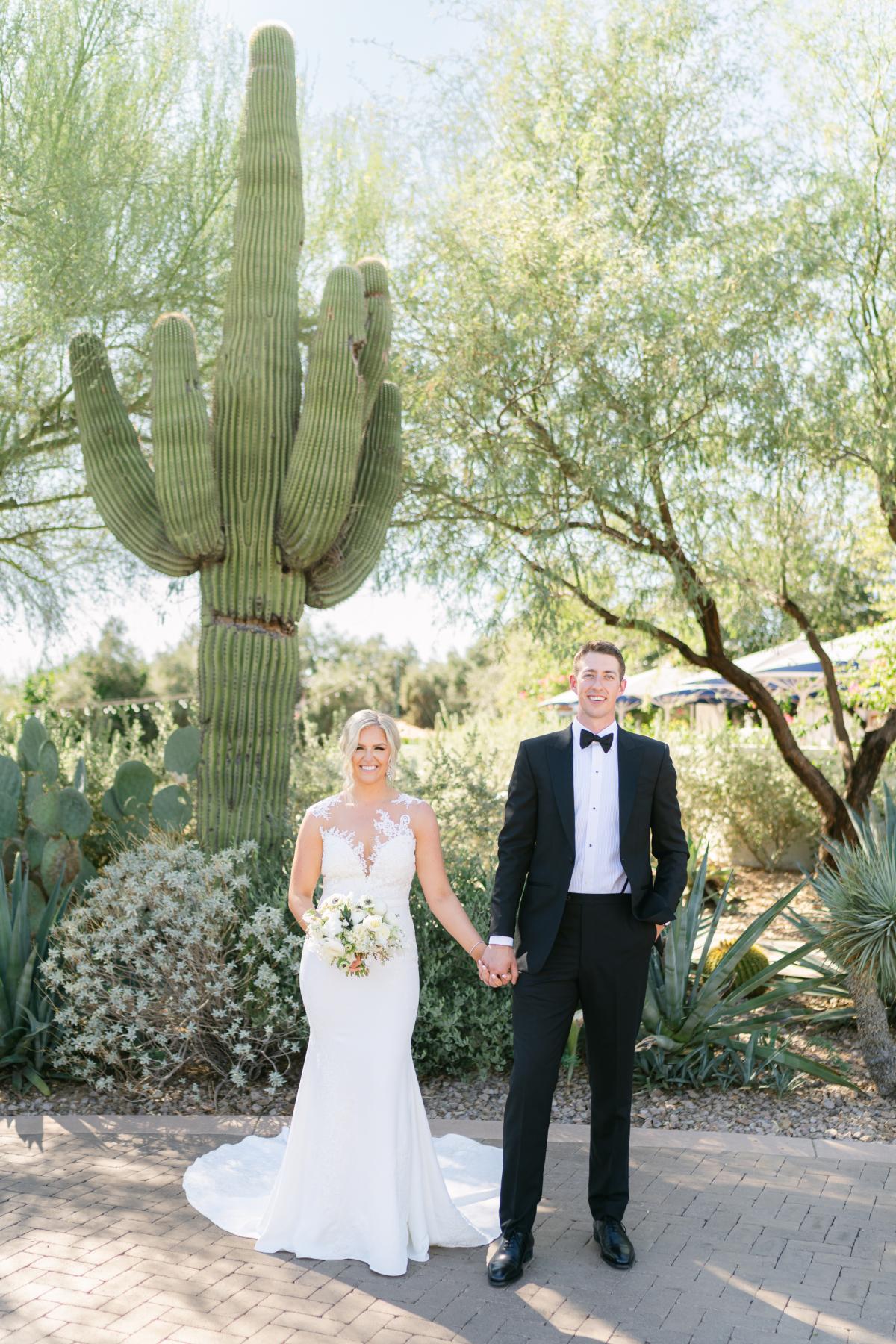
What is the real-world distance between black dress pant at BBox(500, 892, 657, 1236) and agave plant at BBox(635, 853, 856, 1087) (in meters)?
1.89

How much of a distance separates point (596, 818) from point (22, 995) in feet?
11.7

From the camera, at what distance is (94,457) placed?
23.4 feet

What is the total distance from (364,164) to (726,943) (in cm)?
686

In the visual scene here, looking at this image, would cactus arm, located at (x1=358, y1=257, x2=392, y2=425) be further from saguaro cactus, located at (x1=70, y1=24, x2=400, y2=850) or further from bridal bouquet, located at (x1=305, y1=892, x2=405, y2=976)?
bridal bouquet, located at (x1=305, y1=892, x2=405, y2=976)

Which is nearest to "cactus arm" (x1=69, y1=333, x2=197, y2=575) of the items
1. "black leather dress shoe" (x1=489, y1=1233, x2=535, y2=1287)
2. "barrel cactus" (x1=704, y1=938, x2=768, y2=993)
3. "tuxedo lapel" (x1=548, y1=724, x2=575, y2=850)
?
"tuxedo lapel" (x1=548, y1=724, x2=575, y2=850)

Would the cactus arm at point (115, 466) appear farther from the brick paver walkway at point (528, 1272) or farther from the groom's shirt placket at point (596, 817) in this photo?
the groom's shirt placket at point (596, 817)

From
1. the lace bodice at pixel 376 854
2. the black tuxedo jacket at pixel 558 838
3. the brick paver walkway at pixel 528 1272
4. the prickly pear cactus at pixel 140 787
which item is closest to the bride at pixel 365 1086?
the lace bodice at pixel 376 854

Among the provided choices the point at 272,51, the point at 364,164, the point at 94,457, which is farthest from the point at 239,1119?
the point at 364,164

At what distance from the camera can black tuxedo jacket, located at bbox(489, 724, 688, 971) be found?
3900 mm

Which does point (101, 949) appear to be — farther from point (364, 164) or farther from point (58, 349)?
point (364, 164)

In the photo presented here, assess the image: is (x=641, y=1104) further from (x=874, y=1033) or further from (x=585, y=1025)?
(x=585, y=1025)

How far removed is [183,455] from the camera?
6.70 m

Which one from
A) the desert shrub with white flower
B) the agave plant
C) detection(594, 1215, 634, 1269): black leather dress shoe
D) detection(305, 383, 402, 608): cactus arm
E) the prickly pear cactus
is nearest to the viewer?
detection(594, 1215, 634, 1269): black leather dress shoe

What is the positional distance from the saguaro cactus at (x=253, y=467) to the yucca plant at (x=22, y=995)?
3.41ft
